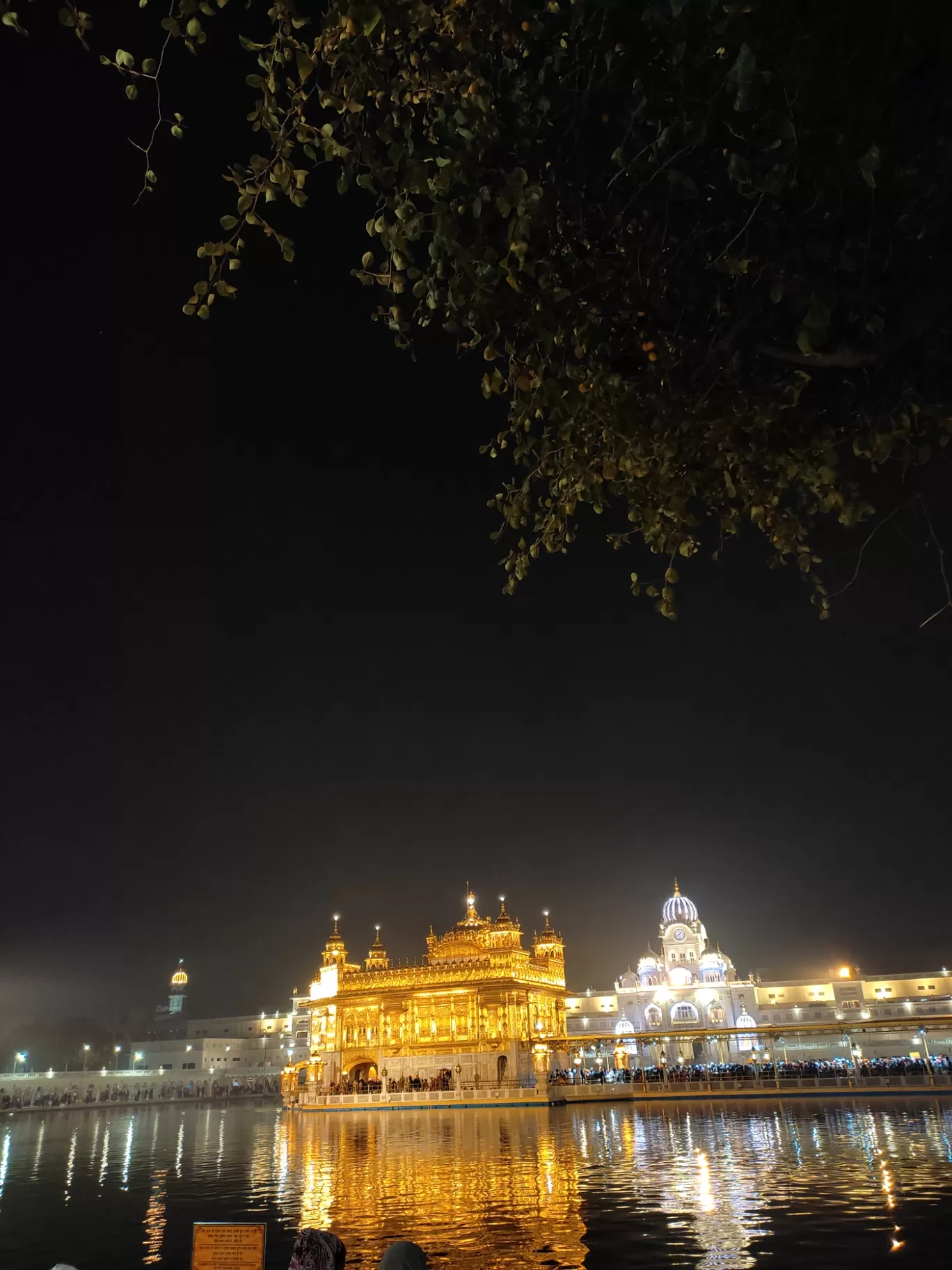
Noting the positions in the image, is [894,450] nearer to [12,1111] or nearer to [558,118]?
[558,118]

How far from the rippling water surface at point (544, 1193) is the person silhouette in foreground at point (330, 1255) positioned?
533cm

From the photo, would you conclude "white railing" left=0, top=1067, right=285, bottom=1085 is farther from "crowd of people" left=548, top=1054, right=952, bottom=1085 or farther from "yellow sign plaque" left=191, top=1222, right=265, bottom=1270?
"yellow sign plaque" left=191, top=1222, right=265, bottom=1270

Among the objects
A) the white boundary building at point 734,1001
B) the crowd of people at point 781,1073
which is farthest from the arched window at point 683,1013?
the crowd of people at point 781,1073

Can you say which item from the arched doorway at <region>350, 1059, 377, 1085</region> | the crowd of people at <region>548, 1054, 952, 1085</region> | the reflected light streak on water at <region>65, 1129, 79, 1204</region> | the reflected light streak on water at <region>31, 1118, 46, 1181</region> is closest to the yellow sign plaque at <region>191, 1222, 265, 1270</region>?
the reflected light streak on water at <region>65, 1129, 79, 1204</region>

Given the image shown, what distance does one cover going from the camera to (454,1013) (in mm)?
55531

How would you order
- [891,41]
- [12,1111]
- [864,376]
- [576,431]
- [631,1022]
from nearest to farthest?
1. [891,41]
2. [864,376]
3. [576,431]
4. [12,1111]
5. [631,1022]

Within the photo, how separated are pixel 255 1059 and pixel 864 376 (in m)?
123

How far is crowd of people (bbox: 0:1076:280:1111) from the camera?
85.0m

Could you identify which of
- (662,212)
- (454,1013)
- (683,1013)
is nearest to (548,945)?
(454,1013)

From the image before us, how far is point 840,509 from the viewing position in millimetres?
6531

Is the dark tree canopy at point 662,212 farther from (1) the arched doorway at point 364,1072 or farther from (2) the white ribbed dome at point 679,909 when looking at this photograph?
(2) the white ribbed dome at point 679,909

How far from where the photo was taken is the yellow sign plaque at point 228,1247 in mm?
5328

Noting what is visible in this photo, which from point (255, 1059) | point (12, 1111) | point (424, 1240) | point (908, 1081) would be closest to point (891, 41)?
point (424, 1240)

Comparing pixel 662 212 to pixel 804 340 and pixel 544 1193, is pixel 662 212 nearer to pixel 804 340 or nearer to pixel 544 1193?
pixel 804 340
